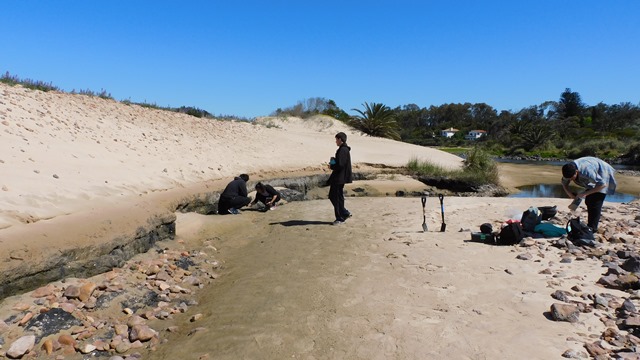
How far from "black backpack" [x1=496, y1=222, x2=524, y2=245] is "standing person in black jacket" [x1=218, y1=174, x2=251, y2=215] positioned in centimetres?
587

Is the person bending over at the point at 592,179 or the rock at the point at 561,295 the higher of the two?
the person bending over at the point at 592,179

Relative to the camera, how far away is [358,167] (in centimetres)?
1817

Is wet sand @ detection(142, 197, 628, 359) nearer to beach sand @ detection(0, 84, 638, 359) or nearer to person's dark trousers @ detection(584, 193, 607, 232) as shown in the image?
beach sand @ detection(0, 84, 638, 359)

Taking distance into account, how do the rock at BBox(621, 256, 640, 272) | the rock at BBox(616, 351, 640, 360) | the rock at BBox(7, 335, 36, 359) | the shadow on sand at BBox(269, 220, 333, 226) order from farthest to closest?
1. the shadow on sand at BBox(269, 220, 333, 226)
2. the rock at BBox(621, 256, 640, 272)
3. the rock at BBox(7, 335, 36, 359)
4. the rock at BBox(616, 351, 640, 360)

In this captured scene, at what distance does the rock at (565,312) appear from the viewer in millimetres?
3592

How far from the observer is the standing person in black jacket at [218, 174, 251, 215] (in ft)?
31.3

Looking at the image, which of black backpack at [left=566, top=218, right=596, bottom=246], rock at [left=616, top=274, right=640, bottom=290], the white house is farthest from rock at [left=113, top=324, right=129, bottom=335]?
the white house

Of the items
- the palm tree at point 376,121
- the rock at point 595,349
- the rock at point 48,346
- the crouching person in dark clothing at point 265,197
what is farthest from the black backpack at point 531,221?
the palm tree at point 376,121

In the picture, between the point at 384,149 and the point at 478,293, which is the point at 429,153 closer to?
the point at 384,149

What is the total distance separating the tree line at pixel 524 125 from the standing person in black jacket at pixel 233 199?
22.2 m

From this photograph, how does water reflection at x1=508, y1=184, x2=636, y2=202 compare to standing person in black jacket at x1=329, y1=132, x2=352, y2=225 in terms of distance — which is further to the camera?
water reflection at x1=508, y1=184, x2=636, y2=202

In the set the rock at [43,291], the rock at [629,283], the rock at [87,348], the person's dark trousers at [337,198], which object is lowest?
the rock at [87,348]

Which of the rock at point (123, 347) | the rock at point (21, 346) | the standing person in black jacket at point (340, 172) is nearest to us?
the rock at point (21, 346)

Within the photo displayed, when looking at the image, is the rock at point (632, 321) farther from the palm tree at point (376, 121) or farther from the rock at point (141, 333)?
the palm tree at point (376, 121)
